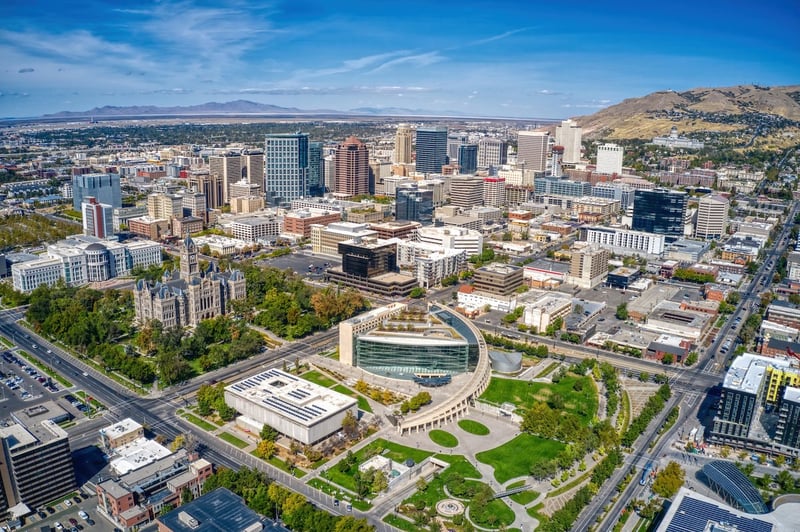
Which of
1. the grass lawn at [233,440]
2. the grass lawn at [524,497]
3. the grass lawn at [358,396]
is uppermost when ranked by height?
the grass lawn at [358,396]

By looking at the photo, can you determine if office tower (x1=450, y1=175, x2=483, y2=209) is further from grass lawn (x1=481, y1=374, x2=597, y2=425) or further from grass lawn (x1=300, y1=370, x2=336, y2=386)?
grass lawn (x1=300, y1=370, x2=336, y2=386)

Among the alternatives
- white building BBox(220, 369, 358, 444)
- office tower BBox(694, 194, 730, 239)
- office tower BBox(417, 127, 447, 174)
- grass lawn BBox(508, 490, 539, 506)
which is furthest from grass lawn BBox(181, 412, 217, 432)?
office tower BBox(417, 127, 447, 174)

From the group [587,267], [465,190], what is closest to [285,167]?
[465,190]

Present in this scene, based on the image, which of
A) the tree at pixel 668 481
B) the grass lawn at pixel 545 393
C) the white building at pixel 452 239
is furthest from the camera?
the white building at pixel 452 239

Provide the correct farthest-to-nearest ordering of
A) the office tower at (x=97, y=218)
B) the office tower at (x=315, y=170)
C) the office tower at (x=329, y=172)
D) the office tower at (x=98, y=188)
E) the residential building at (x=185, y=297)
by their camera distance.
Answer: the office tower at (x=329, y=172), the office tower at (x=315, y=170), the office tower at (x=98, y=188), the office tower at (x=97, y=218), the residential building at (x=185, y=297)

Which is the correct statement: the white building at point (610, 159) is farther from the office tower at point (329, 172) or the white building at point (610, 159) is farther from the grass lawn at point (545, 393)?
the grass lawn at point (545, 393)

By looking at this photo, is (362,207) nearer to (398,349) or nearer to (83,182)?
(83,182)

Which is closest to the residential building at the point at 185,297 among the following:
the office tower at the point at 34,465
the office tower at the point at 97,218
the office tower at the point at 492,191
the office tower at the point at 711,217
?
the office tower at the point at 34,465

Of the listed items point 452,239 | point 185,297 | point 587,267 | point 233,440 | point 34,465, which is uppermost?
point 452,239

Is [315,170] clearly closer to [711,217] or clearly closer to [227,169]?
[227,169]
